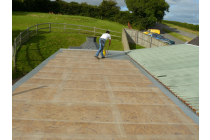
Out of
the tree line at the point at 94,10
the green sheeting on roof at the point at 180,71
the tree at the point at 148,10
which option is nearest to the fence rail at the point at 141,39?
the green sheeting on roof at the point at 180,71

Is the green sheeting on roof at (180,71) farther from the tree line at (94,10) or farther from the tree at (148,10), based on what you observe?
the tree at (148,10)

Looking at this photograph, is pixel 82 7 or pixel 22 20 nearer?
pixel 22 20

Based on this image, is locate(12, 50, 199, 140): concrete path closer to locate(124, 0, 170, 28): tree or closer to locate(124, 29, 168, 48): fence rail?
locate(124, 29, 168, 48): fence rail

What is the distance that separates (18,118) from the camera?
11.6 feet

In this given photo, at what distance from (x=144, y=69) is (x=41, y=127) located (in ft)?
17.6

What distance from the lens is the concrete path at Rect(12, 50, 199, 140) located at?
3.17 meters

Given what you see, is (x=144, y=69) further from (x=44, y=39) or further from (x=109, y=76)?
(x=44, y=39)

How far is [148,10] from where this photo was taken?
49.5m

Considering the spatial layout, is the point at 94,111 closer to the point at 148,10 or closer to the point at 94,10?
the point at 94,10

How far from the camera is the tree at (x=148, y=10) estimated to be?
44.1m

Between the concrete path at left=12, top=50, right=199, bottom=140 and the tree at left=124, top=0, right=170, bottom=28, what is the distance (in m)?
40.6

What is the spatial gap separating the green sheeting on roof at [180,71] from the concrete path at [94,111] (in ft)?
1.63

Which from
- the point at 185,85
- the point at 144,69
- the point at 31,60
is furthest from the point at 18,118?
the point at 31,60

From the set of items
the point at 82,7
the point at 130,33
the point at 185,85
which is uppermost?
the point at 82,7
